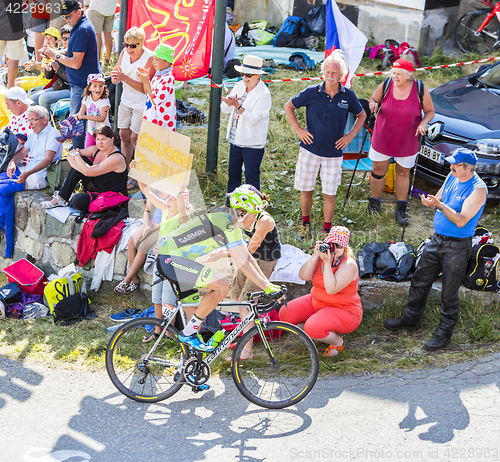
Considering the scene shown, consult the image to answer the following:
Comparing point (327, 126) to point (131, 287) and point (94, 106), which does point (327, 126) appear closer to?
point (131, 287)

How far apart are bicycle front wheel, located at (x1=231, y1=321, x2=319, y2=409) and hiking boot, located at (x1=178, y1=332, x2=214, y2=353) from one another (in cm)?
25

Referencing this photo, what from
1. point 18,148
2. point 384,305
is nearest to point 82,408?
point 384,305

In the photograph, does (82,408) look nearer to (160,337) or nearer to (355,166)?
(160,337)

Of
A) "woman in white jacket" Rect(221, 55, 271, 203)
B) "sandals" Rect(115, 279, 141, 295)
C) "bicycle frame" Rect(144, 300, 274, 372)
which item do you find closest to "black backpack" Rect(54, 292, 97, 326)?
"sandals" Rect(115, 279, 141, 295)

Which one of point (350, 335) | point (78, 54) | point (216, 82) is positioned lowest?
point (350, 335)

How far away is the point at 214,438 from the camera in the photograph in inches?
175

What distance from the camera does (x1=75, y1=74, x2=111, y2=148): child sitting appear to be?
7582mm

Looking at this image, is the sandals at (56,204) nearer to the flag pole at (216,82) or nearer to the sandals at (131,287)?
the sandals at (131,287)

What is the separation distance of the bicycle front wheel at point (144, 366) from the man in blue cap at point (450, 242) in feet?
7.98

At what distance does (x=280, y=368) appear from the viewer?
4.93 metres

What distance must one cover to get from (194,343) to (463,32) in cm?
1202

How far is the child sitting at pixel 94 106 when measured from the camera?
758cm

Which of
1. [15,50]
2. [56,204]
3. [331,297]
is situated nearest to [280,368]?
[331,297]

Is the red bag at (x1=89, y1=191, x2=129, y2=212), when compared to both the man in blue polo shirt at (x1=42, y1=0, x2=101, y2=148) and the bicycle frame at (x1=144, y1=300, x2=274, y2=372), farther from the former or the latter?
the bicycle frame at (x1=144, y1=300, x2=274, y2=372)
